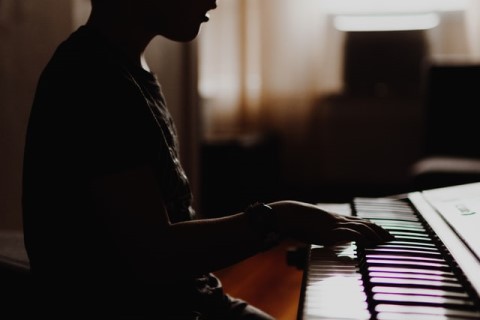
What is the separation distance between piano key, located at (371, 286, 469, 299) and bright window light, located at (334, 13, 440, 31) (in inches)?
176

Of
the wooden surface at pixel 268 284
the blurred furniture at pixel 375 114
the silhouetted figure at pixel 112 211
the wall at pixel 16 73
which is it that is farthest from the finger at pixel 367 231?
the blurred furniture at pixel 375 114

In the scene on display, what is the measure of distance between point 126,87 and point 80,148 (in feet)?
0.35

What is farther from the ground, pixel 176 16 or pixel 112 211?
pixel 176 16

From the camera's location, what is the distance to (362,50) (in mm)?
5035

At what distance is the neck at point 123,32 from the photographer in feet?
3.27

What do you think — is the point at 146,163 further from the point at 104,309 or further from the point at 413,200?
the point at 413,200

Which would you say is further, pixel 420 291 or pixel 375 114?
pixel 375 114

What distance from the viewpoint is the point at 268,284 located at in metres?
3.21

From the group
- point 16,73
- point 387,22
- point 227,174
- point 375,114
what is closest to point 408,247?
point 16,73

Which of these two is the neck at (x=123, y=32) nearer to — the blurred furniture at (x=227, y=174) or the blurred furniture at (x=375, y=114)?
the blurred furniture at (x=227, y=174)

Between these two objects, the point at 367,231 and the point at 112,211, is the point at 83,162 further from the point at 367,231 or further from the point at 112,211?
the point at 367,231

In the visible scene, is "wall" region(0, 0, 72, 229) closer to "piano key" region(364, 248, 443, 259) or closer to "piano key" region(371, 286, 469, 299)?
"piano key" region(364, 248, 443, 259)

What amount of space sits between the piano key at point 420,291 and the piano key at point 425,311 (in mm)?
42

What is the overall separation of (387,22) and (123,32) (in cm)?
427
